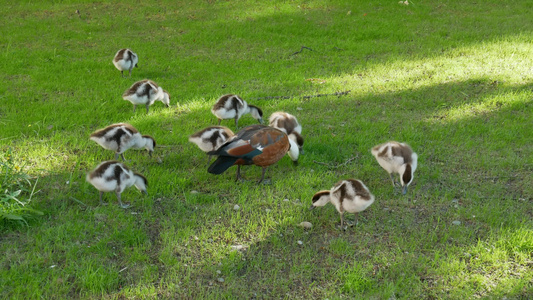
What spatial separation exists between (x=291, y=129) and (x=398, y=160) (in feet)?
5.40

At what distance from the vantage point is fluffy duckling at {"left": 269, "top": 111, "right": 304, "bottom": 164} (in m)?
6.27

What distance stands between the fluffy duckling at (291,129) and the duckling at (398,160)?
3.53ft

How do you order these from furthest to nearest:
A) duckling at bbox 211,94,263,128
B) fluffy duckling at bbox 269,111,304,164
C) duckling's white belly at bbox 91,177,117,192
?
duckling at bbox 211,94,263,128 < fluffy duckling at bbox 269,111,304,164 < duckling's white belly at bbox 91,177,117,192

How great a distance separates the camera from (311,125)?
24.7ft

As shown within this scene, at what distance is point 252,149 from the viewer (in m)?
5.60

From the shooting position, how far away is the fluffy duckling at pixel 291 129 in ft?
20.6

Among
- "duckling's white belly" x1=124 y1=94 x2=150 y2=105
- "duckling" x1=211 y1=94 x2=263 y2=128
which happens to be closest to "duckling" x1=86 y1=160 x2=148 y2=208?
"duckling" x1=211 y1=94 x2=263 y2=128

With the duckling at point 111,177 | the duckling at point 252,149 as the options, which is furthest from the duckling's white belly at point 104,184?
the duckling at point 252,149

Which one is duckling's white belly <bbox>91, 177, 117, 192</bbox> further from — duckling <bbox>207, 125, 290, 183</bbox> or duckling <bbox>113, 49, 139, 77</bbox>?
duckling <bbox>113, 49, 139, 77</bbox>

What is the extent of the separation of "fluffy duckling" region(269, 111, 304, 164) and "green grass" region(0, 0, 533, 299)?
0.82ft

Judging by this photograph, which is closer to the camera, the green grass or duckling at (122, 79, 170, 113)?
the green grass

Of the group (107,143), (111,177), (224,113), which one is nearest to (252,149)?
(111,177)

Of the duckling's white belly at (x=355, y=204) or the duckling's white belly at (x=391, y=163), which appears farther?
the duckling's white belly at (x=391, y=163)

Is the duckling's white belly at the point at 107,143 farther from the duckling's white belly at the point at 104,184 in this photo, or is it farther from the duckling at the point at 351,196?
the duckling at the point at 351,196
